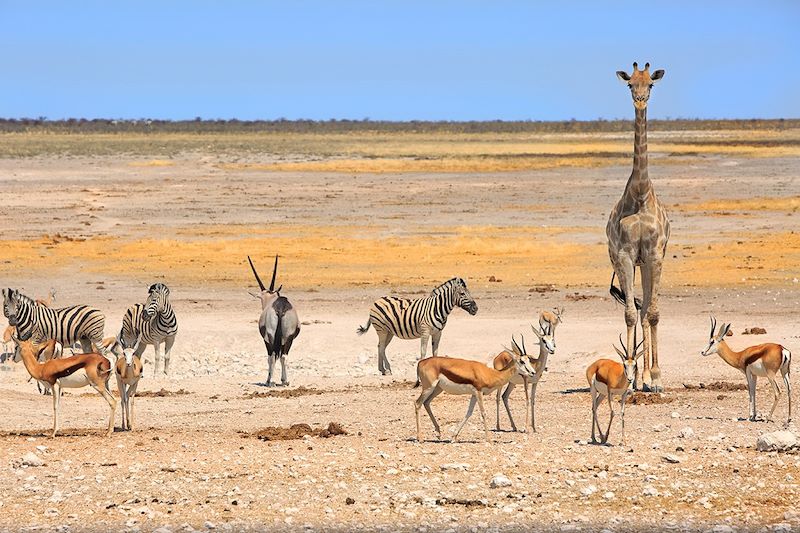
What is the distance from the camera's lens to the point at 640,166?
650 inches

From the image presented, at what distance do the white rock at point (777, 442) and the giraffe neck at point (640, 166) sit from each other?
5.01 meters

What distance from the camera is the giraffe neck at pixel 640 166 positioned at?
16266 millimetres

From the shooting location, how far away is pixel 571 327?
2128 cm

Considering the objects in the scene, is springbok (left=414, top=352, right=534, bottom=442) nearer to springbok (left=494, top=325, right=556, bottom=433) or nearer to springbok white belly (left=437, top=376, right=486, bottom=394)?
springbok white belly (left=437, top=376, right=486, bottom=394)

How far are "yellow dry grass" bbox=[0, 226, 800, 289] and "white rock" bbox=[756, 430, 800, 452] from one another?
15772mm

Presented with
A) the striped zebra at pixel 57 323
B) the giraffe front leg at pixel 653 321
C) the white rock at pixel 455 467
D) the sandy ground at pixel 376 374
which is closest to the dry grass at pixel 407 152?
the sandy ground at pixel 376 374

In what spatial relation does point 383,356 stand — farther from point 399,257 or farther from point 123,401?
point 399,257

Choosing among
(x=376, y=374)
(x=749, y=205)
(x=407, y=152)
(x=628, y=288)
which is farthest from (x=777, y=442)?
(x=407, y=152)

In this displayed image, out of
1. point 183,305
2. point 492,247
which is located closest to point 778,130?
point 492,247

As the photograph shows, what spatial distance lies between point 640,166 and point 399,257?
16005 mm

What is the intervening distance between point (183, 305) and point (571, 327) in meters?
7.76

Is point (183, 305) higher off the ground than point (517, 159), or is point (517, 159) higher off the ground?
point (517, 159)

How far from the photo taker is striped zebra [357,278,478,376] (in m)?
18.2

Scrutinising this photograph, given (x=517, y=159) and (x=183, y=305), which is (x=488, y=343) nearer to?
(x=183, y=305)
